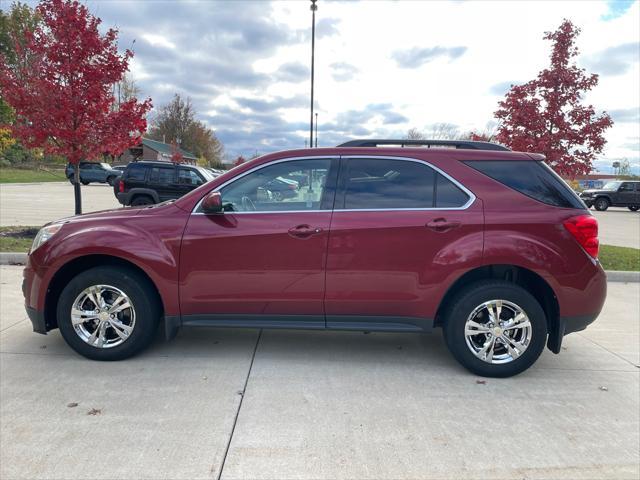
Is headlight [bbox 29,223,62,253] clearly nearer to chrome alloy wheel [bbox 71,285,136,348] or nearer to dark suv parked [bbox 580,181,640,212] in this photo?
chrome alloy wheel [bbox 71,285,136,348]

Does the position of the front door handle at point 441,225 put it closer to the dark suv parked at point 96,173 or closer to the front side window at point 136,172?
the front side window at point 136,172

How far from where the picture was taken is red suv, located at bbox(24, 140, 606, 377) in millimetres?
3545

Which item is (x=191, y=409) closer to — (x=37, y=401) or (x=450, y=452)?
(x=37, y=401)

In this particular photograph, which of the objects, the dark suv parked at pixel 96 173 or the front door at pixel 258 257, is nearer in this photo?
the front door at pixel 258 257

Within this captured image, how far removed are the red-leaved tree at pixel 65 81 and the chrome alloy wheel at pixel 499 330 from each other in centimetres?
861

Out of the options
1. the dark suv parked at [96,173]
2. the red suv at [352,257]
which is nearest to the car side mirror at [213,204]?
the red suv at [352,257]

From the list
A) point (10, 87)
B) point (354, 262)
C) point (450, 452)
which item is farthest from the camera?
point (10, 87)

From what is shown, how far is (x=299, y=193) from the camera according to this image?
377cm

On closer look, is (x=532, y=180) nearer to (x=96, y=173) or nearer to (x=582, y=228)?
(x=582, y=228)

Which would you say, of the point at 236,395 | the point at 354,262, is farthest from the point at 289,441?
the point at 354,262

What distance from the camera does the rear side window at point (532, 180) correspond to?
362 cm

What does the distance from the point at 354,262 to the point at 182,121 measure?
8386 centimetres

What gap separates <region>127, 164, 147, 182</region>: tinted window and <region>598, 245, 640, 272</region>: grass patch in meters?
12.7

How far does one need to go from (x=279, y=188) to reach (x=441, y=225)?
4.43 ft
